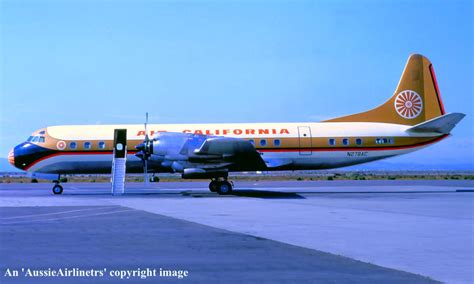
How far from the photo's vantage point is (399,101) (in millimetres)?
30828

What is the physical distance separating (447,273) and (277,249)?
10.3 feet

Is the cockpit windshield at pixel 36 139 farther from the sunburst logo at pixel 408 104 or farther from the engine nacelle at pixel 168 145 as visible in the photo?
the sunburst logo at pixel 408 104

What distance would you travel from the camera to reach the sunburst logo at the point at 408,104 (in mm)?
30547

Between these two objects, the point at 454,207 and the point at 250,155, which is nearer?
the point at 454,207

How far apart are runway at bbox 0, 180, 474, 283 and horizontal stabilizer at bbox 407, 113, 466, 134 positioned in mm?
10121

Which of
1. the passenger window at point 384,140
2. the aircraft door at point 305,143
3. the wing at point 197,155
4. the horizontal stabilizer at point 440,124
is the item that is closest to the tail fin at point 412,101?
the horizontal stabilizer at point 440,124

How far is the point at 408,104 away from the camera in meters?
30.8

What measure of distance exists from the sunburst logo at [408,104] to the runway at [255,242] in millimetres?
12419

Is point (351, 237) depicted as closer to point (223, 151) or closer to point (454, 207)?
point (454, 207)

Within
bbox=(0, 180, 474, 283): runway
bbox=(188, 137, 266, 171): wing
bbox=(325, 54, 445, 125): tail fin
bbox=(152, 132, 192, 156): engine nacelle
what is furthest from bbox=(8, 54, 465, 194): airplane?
bbox=(0, 180, 474, 283): runway

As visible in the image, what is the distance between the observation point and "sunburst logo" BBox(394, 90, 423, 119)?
30547 millimetres

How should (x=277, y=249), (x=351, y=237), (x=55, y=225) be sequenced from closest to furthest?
(x=277, y=249) < (x=351, y=237) < (x=55, y=225)

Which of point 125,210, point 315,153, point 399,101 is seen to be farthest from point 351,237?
point 399,101

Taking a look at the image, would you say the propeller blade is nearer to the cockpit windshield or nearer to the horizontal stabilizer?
the cockpit windshield
